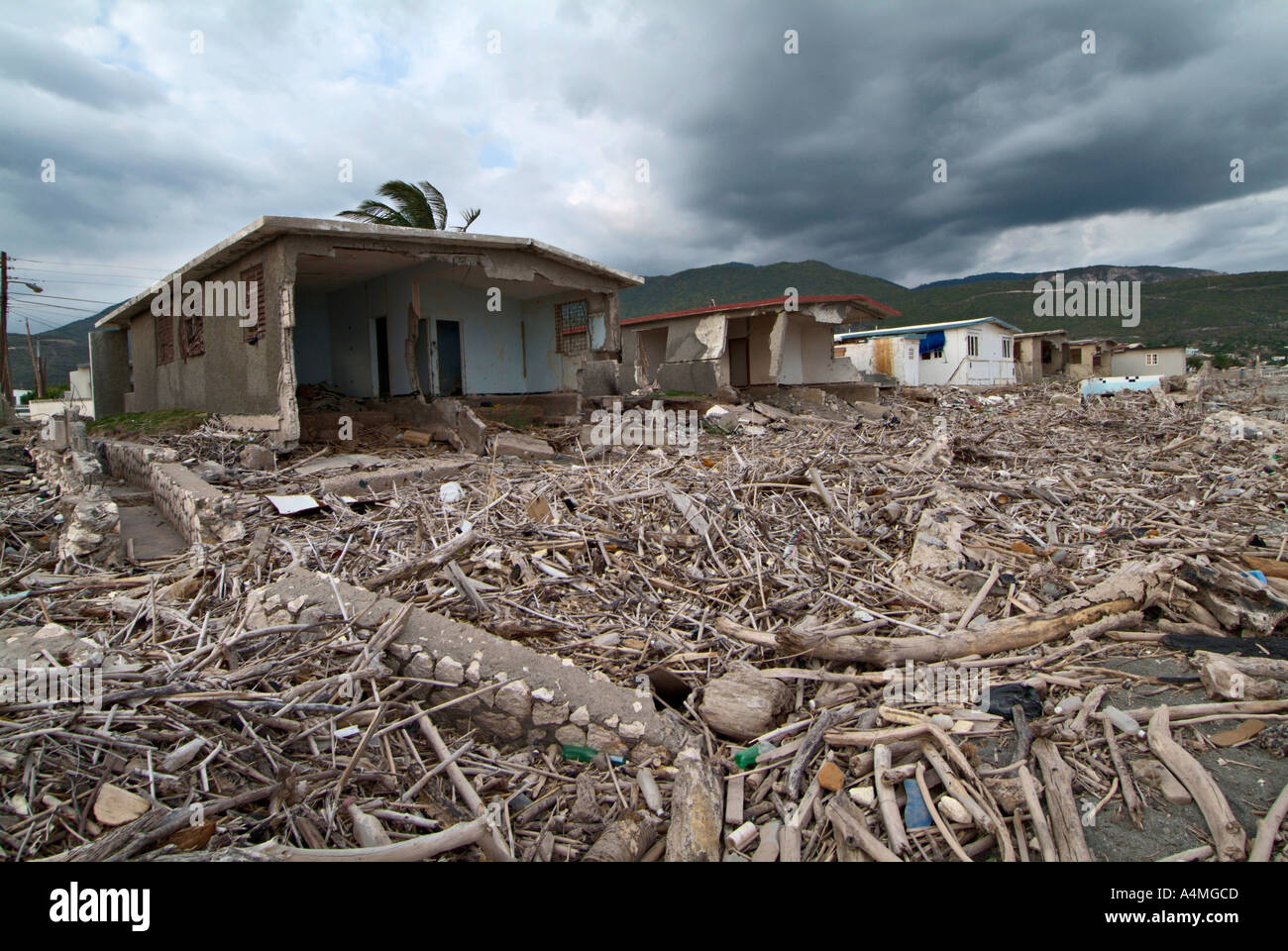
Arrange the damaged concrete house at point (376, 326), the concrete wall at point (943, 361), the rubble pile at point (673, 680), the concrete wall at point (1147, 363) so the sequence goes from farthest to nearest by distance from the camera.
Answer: the concrete wall at point (1147, 363), the concrete wall at point (943, 361), the damaged concrete house at point (376, 326), the rubble pile at point (673, 680)

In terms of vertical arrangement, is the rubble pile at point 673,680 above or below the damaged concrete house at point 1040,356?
below

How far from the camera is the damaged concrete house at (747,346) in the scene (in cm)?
1842

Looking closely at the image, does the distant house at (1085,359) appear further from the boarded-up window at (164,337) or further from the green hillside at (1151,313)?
the boarded-up window at (164,337)

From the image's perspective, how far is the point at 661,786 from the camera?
133 inches

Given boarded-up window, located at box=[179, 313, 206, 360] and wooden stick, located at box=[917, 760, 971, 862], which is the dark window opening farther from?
wooden stick, located at box=[917, 760, 971, 862]

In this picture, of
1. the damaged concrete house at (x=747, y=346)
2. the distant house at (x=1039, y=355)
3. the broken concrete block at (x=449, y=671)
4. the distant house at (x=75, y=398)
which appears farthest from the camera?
the distant house at (x=1039, y=355)

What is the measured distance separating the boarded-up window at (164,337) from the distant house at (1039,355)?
35.1m

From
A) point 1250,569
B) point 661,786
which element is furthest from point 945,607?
point 661,786

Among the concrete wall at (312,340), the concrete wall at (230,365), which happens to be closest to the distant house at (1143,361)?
the concrete wall at (312,340)

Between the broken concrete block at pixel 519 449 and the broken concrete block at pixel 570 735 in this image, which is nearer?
the broken concrete block at pixel 570 735

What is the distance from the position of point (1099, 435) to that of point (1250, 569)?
9.96 m

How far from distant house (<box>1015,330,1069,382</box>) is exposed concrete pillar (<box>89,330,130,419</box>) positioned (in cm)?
3660

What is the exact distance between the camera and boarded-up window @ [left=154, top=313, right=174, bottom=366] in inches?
570
